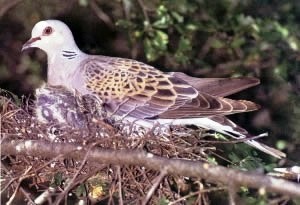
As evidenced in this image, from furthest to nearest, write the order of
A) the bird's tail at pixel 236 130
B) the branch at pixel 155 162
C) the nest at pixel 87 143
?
the bird's tail at pixel 236 130 → the nest at pixel 87 143 → the branch at pixel 155 162

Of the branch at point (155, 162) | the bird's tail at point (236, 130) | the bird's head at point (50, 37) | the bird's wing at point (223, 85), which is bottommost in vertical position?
the bird's tail at point (236, 130)

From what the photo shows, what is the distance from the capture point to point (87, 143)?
6.82 ft

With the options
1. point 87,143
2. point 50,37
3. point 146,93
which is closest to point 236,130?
point 146,93

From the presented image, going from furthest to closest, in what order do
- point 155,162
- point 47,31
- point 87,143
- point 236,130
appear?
point 47,31 < point 236,130 < point 87,143 < point 155,162

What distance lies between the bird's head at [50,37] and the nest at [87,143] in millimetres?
154

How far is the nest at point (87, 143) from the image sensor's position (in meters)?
2.11

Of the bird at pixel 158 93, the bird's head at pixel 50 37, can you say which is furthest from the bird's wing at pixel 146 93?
the bird's head at pixel 50 37

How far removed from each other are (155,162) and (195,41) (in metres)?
1.02

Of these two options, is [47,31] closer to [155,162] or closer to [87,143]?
[87,143]

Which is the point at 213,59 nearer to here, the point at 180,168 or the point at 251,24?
the point at 251,24

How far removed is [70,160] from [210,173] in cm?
46

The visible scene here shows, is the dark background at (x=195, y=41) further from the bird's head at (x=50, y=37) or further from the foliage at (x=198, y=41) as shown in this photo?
the bird's head at (x=50, y=37)

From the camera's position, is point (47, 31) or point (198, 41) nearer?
point (47, 31)

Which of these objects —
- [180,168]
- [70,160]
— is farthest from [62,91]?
[180,168]
